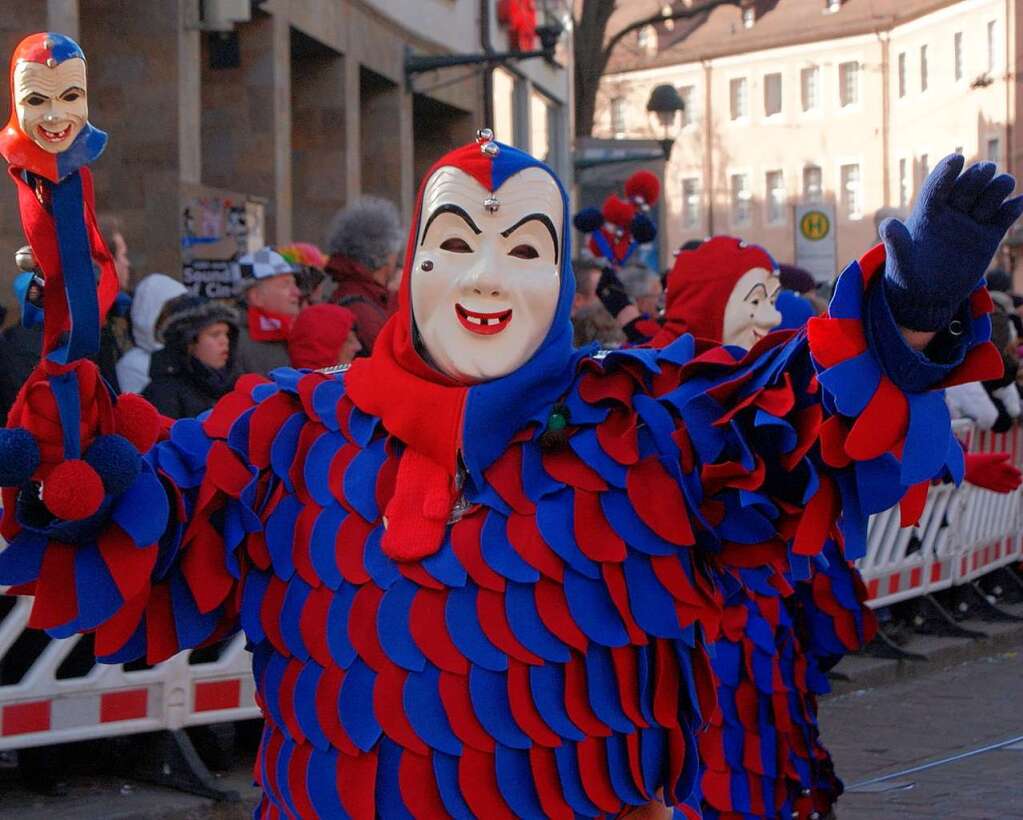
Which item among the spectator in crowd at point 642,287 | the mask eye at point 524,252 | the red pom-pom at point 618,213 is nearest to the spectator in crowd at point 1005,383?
the spectator in crowd at point 642,287

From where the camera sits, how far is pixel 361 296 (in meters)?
7.48

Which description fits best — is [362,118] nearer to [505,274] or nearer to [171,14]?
[171,14]

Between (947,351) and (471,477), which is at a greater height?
(947,351)

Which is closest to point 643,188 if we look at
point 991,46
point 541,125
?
point 541,125

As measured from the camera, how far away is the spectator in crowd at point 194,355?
6.38 m

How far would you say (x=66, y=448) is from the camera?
305 centimetres

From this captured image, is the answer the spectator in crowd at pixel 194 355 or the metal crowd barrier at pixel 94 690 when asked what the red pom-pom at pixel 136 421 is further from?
the spectator in crowd at pixel 194 355

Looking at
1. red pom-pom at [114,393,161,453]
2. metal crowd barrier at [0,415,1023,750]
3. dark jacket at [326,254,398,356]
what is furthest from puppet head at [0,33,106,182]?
dark jacket at [326,254,398,356]

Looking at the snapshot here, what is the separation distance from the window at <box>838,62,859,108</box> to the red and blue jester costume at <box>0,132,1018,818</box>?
5416 centimetres

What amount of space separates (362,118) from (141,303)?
1052cm

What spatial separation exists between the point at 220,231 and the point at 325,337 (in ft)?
13.0

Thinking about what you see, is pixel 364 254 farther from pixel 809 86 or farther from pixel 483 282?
pixel 809 86

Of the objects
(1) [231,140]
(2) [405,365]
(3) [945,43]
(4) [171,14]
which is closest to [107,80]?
(4) [171,14]

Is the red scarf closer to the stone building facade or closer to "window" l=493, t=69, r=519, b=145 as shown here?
the stone building facade
